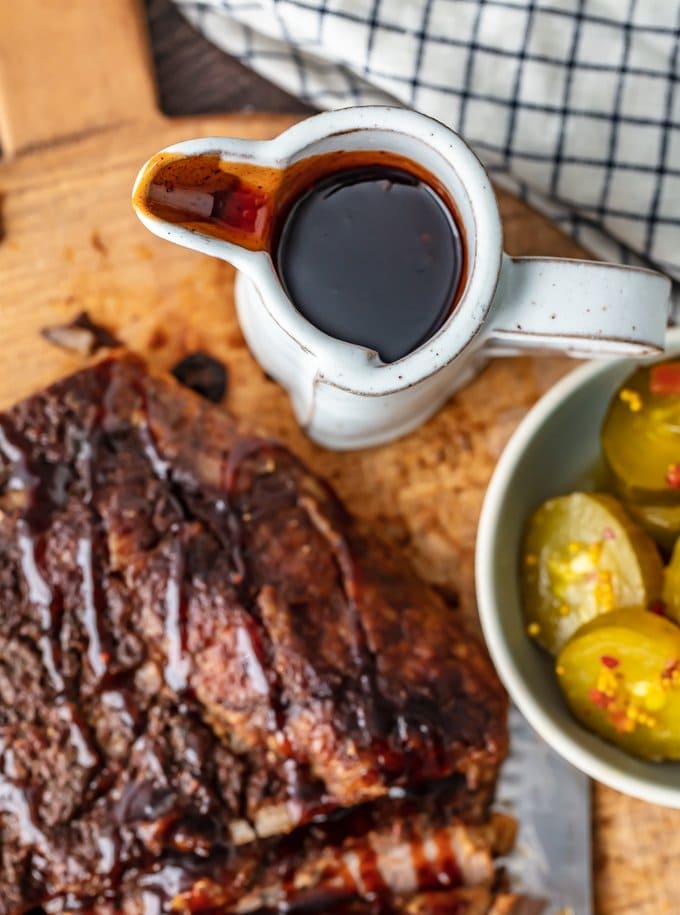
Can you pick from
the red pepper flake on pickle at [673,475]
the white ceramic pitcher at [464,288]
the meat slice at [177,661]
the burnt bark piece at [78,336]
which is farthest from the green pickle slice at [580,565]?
the burnt bark piece at [78,336]

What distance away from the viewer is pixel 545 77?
250cm

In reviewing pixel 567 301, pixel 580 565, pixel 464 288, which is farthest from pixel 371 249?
pixel 580 565

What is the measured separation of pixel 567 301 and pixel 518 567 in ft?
2.50

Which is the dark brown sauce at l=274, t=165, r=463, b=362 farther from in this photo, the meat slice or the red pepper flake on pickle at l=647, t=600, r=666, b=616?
the red pepper flake on pickle at l=647, t=600, r=666, b=616

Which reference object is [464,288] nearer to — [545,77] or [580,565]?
[580,565]

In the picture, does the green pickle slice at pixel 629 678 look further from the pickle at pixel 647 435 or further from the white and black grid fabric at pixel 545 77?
the white and black grid fabric at pixel 545 77

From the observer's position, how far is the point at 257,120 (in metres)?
2.60

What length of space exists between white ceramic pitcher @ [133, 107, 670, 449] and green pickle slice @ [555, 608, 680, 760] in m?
0.55

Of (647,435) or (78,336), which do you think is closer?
(647,435)

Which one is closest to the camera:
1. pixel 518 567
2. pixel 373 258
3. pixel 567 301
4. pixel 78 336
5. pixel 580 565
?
pixel 567 301

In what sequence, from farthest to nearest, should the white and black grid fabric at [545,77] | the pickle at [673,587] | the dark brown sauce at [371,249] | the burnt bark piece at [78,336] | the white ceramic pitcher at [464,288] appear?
the burnt bark piece at [78,336], the white and black grid fabric at [545,77], the pickle at [673,587], the dark brown sauce at [371,249], the white ceramic pitcher at [464,288]

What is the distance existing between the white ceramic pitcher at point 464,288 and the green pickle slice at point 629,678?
1.81ft

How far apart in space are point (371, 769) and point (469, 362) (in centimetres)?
94

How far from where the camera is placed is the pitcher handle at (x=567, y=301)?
1875mm
